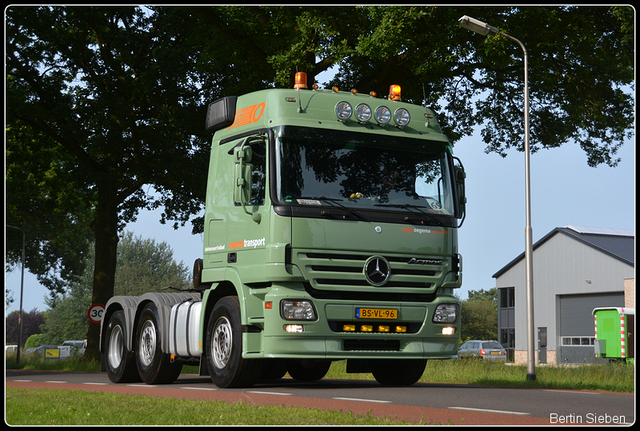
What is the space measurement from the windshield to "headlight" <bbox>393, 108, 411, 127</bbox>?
10.2 inches

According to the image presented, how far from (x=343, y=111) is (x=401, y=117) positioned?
868 millimetres

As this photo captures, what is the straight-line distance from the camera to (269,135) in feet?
35.2

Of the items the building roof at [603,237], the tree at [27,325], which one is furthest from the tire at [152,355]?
the tree at [27,325]

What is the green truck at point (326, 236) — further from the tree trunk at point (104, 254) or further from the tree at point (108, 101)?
the tree trunk at point (104, 254)

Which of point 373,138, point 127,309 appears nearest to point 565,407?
point 373,138

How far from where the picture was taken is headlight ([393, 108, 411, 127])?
11.5 metres

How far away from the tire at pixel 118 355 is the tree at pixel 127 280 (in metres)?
83.5

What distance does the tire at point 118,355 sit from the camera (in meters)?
13.8

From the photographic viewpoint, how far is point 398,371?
12.6 metres

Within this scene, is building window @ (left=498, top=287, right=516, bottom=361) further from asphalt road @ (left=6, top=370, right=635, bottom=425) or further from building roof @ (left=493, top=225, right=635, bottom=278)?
asphalt road @ (left=6, top=370, right=635, bottom=425)

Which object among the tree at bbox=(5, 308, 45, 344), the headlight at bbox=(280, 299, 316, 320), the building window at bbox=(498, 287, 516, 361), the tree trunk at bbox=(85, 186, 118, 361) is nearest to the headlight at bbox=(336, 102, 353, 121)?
the headlight at bbox=(280, 299, 316, 320)

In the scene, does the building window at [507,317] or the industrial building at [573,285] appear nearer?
the industrial building at [573,285]

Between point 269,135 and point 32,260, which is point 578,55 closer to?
point 269,135

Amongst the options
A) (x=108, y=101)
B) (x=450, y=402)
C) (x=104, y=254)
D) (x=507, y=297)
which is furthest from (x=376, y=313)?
(x=507, y=297)
